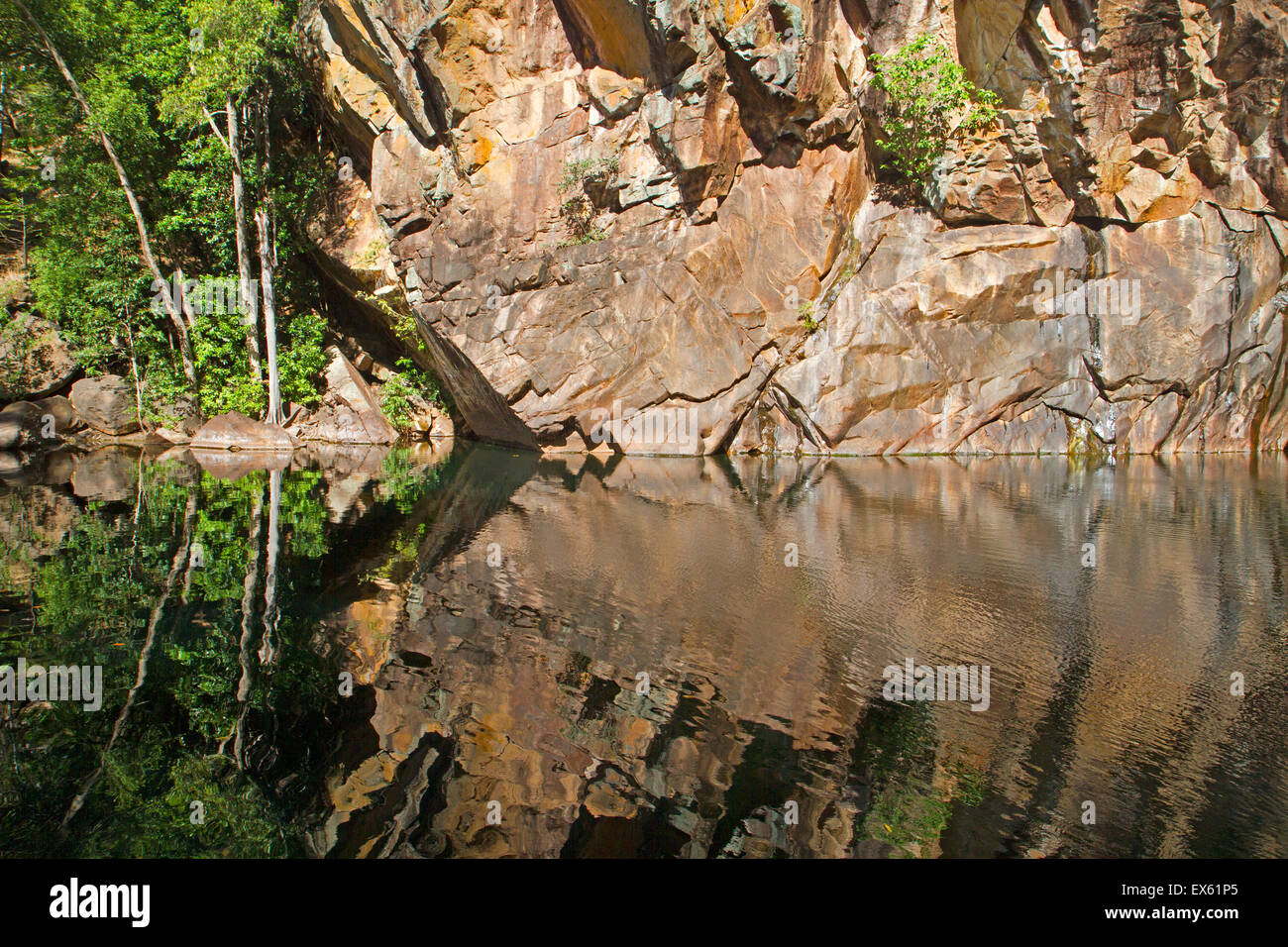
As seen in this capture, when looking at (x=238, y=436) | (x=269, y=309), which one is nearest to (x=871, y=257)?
(x=269, y=309)

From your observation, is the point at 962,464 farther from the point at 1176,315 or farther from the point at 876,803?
the point at 876,803

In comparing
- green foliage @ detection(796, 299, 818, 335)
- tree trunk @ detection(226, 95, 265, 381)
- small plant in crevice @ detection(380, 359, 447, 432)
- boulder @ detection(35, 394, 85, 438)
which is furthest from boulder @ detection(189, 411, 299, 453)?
green foliage @ detection(796, 299, 818, 335)

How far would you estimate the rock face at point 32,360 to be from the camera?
24469mm

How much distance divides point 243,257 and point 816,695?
81.4 ft

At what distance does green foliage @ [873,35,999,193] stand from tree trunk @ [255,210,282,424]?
18574 millimetres

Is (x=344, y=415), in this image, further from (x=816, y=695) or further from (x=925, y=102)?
(x=816, y=695)

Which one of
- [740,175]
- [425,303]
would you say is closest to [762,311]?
[740,175]

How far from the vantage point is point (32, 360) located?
25.0 m

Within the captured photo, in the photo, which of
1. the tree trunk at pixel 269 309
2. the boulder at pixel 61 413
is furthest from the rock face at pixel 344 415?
the boulder at pixel 61 413

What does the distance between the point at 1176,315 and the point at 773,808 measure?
24.6 metres

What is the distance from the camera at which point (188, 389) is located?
26.1 metres

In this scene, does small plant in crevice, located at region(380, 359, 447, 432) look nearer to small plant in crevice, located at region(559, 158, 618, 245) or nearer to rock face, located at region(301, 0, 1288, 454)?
rock face, located at region(301, 0, 1288, 454)

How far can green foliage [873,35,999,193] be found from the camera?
23.2m

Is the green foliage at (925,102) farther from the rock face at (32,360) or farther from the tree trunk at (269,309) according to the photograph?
the rock face at (32,360)
